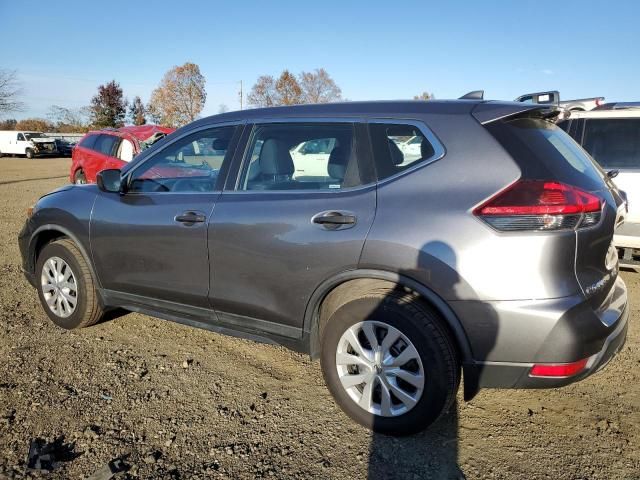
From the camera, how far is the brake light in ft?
7.59

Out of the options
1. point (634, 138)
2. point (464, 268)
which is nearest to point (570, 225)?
point (464, 268)

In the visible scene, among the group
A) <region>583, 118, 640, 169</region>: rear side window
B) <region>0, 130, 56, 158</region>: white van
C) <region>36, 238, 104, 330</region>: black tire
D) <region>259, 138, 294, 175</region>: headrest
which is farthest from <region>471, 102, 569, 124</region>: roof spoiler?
<region>0, 130, 56, 158</region>: white van


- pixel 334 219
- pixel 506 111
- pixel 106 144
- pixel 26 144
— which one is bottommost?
pixel 334 219

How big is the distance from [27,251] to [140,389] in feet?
6.15

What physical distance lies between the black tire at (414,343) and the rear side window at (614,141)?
3.70 meters

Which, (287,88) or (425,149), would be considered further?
(287,88)

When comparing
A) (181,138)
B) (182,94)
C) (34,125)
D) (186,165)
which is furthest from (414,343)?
(34,125)

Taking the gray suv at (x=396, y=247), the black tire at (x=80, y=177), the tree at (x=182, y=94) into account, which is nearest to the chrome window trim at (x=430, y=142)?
the gray suv at (x=396, y=247)

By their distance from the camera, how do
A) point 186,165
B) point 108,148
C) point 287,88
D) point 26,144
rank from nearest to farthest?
point 186,165, point 108,148, point 26,144, point 287,88

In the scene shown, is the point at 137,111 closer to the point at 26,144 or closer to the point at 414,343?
the point at 26,144

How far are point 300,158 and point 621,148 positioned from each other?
3.80m

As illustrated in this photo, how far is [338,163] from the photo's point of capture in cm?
281

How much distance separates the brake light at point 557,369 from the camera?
231 cm

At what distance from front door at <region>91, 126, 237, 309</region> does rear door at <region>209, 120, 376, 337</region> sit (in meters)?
0.16
